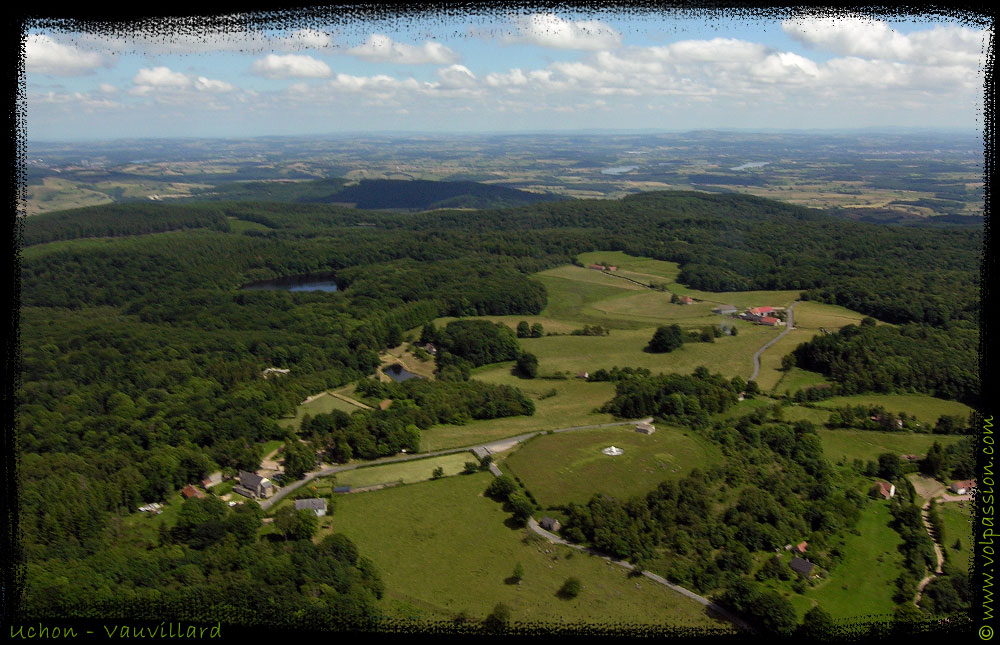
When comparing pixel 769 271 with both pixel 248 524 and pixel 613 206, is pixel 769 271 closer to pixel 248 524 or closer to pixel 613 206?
pixel 613 206

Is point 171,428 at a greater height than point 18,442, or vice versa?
point 18,442

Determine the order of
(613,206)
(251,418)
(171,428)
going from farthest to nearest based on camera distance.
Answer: (613,206) < (251,418) < (171,428)

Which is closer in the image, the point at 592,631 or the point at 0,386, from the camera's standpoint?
the point at 592,631

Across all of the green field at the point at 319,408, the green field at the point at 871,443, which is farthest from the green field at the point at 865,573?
the green field at the point at 319,408

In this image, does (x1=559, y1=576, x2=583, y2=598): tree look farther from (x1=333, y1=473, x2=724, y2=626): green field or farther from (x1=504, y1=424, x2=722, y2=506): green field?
(x1=504, y1=424, x2=722, y2=506): green field

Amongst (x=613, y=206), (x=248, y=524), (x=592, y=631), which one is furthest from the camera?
(x=613, y=206)

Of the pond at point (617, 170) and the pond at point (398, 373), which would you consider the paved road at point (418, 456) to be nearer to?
the pond at point (398, 373)

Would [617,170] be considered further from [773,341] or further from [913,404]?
[913,404]

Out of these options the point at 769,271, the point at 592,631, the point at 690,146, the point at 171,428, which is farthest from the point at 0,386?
the point at 690,146

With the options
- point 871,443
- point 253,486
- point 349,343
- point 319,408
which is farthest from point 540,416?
point 349,343
